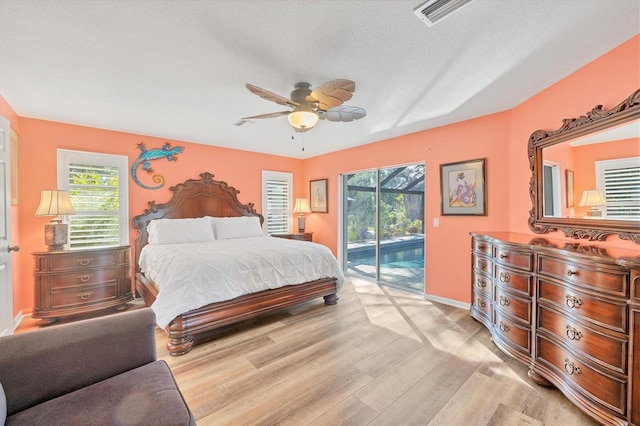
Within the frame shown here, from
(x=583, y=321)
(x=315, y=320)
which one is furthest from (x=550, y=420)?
(x=315, y=320)

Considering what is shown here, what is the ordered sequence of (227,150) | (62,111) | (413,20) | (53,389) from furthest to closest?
(227,150), (62,111), (413,20), (53,389)

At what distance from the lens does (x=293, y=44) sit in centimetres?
193

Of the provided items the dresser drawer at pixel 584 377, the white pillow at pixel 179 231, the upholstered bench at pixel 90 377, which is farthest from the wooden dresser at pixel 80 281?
the dresser drawer at pixel 584 377

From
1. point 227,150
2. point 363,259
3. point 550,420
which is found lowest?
point 550,420

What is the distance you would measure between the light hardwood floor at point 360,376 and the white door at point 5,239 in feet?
3.76

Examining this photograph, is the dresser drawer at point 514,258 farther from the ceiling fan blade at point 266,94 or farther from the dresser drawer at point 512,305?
the ceiling fan blade at point 266,94

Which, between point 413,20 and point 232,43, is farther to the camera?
point 232,43

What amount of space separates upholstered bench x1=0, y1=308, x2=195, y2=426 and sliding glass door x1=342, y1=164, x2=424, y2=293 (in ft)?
12.2

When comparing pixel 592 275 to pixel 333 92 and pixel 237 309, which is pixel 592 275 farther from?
pixel 237 309

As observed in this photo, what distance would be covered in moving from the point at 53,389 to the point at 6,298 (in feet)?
5.34

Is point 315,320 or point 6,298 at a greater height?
point 6,298

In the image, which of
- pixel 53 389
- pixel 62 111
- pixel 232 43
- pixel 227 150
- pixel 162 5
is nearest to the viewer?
pixel 53 389

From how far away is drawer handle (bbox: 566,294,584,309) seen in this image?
1747mm

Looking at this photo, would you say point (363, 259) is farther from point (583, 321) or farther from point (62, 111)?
point (62, 111)
